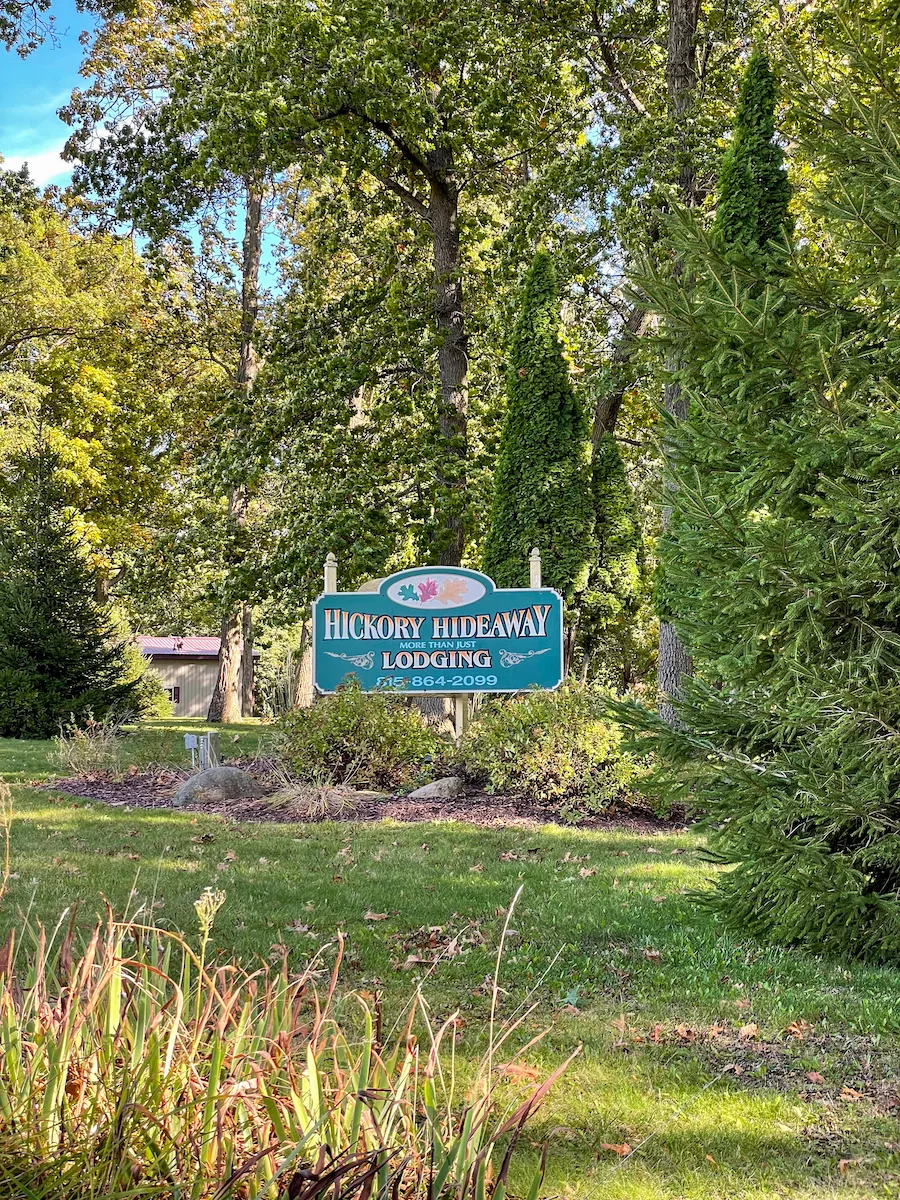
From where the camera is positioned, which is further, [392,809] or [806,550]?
[392,809]

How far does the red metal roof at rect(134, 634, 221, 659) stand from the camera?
160ft

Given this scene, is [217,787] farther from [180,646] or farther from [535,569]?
[180,646]

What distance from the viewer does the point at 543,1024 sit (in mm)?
3881

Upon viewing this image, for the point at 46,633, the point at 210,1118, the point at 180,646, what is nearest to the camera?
the point at 210,1118

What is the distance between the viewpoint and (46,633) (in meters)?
16.1

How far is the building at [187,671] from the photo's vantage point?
49.4 meters

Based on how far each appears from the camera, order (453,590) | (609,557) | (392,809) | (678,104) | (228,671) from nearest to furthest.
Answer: (392,809), (453,590), (678,104), (609,557), (228,671)

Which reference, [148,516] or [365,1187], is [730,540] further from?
[148,516]

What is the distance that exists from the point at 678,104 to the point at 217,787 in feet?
Result: 33.7

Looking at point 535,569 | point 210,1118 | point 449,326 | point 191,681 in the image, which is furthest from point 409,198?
point 191,681

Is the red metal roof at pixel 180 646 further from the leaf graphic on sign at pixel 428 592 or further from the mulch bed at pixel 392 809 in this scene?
Result: the mulch bed at pixel 392 809

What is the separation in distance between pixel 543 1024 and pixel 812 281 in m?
3.52

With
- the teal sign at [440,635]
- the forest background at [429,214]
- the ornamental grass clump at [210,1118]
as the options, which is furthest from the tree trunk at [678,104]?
the ornamental grass clump at [210,1118]

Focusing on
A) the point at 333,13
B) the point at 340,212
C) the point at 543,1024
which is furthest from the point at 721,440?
the point at 340,212
